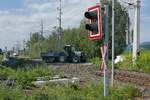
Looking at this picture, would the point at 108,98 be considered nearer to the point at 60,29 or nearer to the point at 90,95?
the point at 90,95

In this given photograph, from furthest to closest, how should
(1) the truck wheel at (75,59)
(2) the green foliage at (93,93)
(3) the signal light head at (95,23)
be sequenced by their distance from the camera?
(1) the truck wheel at (75,59) → (2) the green foliage at (93,93) → (3) the signal light head at (95,23)

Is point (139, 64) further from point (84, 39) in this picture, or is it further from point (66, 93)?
point (84, 39)

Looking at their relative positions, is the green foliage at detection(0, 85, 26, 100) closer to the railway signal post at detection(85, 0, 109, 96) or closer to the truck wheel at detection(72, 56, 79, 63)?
the railway signal post at detection(85, 0, 109, 96)

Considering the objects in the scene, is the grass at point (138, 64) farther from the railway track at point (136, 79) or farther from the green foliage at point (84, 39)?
the green foliage at point (84, 39)

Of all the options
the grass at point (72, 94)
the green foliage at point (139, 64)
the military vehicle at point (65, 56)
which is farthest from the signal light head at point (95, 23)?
the military vehicle at point (65, 56)

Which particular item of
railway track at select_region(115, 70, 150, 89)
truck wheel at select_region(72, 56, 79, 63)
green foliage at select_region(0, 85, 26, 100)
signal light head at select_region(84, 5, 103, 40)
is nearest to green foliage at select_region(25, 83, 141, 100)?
green foliage at select_region(0, 85, 26, 100)

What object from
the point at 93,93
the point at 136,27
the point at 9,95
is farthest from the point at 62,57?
the point at 9,95

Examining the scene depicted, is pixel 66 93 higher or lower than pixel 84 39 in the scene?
lower

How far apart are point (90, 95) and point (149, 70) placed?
21.3m

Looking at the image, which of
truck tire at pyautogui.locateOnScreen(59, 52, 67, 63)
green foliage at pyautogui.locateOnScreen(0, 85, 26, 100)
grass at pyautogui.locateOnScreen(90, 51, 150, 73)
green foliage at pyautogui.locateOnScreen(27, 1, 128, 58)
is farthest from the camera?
green foliage at pyautogui.locateOnScreen(27, 1, 128, 58)

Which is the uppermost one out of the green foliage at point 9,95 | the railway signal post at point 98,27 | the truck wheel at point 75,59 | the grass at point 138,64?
the railway signal post at point 98,27

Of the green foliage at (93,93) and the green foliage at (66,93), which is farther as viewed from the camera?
the green foliage at (93,93)

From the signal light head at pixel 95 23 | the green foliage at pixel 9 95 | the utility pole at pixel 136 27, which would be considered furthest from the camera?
the utility pole at pixel 136 27

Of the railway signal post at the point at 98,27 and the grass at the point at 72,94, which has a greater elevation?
the railway signal post at the point at 98,27
